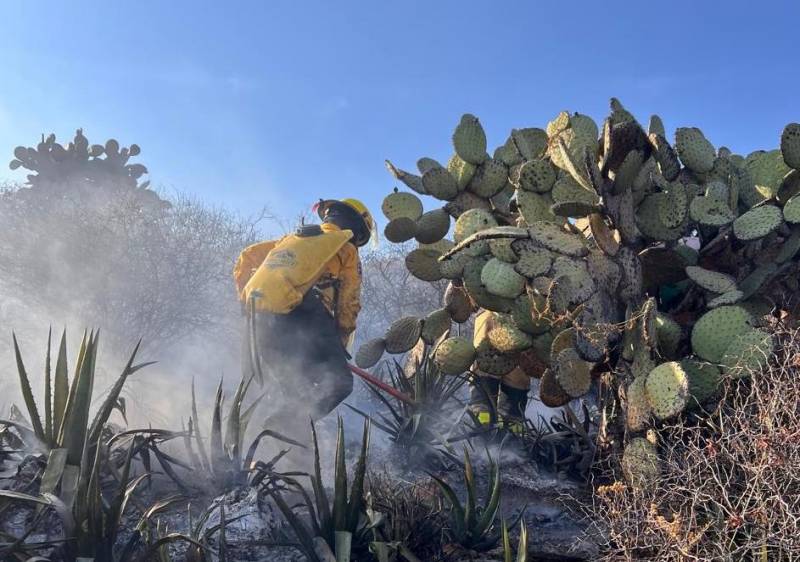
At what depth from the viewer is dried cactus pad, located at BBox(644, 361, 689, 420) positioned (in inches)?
116

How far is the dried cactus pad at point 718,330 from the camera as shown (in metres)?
3.19

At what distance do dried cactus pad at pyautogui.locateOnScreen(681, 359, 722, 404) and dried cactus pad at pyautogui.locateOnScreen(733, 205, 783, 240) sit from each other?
2.25 ft

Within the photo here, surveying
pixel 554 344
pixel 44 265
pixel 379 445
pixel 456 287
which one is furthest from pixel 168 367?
pixel 554 344

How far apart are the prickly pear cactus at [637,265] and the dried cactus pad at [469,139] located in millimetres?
250

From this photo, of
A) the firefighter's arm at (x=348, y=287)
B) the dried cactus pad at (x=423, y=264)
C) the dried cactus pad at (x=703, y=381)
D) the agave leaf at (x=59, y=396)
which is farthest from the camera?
the firefighter's arm at (x=348, y=287)

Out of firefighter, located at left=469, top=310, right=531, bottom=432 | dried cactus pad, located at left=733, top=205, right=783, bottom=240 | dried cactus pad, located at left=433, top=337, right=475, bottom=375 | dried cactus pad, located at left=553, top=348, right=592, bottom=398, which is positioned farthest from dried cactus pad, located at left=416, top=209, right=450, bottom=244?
dried cactus pad, located at left=733, top=205, right=783, bottom=240

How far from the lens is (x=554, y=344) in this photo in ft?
11.8

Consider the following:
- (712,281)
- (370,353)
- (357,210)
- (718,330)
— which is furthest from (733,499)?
(357,210)

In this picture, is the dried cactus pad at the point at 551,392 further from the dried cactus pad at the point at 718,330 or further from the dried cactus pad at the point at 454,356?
the dried cactus pad at the point at 718,330

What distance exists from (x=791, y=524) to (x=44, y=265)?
41.5ft

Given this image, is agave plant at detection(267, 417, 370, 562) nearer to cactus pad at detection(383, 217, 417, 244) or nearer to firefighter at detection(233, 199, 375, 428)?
firefighter at detection(233, 199, 375, 428)

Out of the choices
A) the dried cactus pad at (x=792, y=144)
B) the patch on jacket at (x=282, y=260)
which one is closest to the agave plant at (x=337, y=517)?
the patch on jacket at (x=282, y=260)

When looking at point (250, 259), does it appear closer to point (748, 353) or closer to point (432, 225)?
point (432, 225)

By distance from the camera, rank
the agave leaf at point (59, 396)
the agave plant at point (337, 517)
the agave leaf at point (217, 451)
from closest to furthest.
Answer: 1. the agave plant at point (337, 517)
2. the agave leaf at point (59, 396)
3. the agave leaf at point (217, 451)
